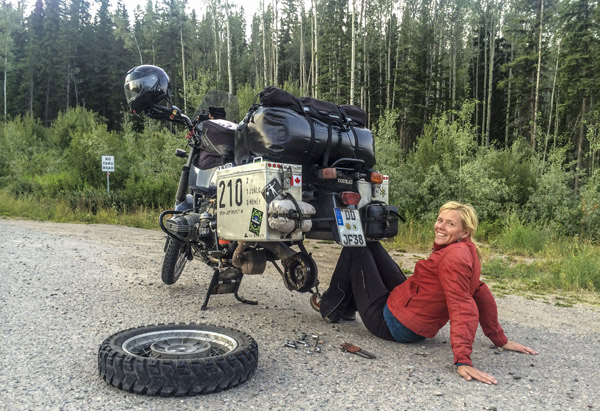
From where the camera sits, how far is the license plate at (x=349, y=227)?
12.8 ft

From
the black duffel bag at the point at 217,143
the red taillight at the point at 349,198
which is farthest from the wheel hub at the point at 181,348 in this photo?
the black duffel bag at the point at 217,143

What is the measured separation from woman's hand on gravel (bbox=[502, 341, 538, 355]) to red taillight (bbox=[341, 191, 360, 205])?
66.6 inches

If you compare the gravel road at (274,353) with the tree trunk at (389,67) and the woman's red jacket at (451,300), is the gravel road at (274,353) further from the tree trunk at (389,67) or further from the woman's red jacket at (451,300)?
the tree trunk at (389,67)

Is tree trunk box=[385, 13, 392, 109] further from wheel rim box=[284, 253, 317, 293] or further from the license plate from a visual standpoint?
wheel rim box=[284, 253, 317, 293]

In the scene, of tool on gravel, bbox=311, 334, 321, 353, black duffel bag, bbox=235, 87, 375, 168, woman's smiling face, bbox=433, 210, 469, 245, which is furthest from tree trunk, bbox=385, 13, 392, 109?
woman's smiling face, bbox=433, 210, 469, 245

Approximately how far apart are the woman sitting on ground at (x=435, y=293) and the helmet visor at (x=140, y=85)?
2.84 m

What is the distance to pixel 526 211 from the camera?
1370 cm

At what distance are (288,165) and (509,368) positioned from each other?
224cm

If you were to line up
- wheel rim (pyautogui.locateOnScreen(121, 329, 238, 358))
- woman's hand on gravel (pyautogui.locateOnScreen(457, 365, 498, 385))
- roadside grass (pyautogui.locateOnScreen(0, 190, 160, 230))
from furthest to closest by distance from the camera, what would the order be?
1. roadside grass (pyautogui.locateOnScreen(0, 190, 160, 230))
2. wheel rim (pyautogui.locateOnScreen(121, 329, 238, 358))
3. woman's hand on gravel (pyautogui.locateOnScreen(457, 365, 498, 385))

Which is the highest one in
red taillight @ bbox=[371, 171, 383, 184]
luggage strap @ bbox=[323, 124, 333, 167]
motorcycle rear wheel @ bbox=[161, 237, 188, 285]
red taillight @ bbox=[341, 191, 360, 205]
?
luggage strap @ bbox=[323, 124, 333, 167]

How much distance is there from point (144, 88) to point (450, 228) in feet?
11.6

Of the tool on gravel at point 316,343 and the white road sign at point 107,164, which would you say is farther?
the white road sign at point 107,164

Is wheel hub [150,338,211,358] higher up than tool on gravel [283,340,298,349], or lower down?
higher up

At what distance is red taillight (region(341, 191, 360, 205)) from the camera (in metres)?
4.00
